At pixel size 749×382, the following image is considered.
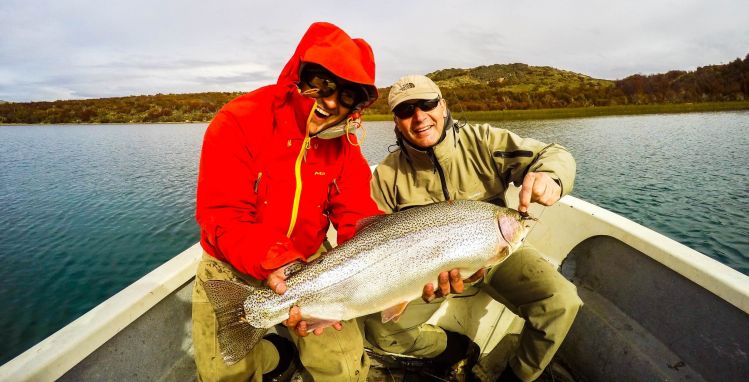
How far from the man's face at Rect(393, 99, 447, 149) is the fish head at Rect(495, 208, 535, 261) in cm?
111

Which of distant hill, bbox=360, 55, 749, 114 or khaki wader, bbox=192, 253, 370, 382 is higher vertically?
distant hill, bbox=360, 55, 749, 114

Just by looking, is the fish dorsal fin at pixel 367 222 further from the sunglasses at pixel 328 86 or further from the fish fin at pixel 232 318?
the sunglasses at pixel 328 86

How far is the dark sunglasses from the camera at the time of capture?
11.9 ft

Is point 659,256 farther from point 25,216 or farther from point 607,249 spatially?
point 25,216

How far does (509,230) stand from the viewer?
2973mm

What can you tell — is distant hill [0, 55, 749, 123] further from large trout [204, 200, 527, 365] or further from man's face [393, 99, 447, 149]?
large trout [204, 200, 527, 365]

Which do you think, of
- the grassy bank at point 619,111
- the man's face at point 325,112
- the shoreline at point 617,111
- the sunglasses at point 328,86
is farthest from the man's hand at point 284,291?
the grassy bank at point 619,111

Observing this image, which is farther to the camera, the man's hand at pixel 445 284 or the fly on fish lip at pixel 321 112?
the fly on fish lip at pixel 321 112

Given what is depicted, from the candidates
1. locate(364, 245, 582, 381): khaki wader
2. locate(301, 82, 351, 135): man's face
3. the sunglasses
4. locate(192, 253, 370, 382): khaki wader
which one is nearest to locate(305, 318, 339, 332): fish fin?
locate(192, 253, 370, 382): khaki wader

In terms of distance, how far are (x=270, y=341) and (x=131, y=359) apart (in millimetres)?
1177

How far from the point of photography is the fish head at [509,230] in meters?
2.96

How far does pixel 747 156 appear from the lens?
770 inches

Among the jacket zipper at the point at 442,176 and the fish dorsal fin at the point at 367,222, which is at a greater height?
the jacket zipper at the point at 442,176

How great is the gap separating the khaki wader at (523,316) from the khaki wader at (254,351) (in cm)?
53
